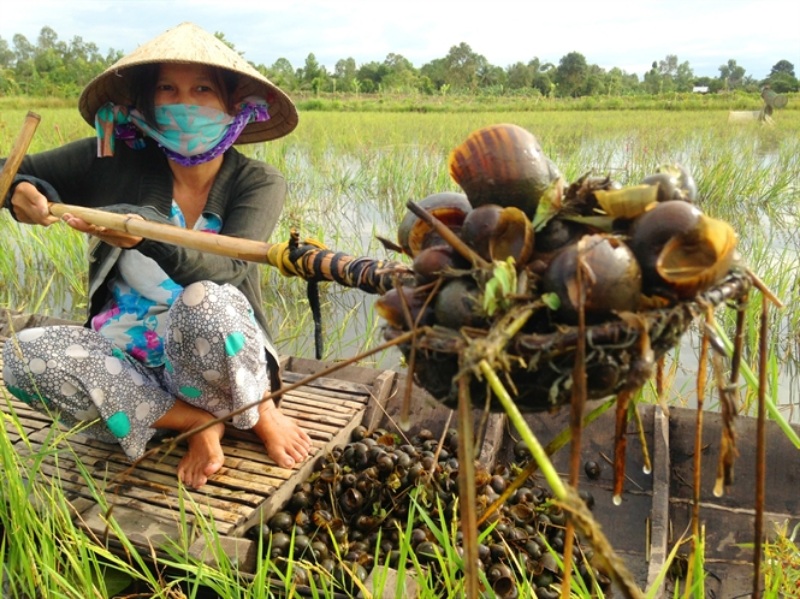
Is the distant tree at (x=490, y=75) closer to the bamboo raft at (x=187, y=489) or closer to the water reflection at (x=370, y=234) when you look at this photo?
the water reflection at (x=370, y=234)

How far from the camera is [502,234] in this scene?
85 centimetres

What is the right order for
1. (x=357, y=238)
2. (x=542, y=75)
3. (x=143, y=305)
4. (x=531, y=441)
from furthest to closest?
1. (x=542, y=75)
2. (x=357, y=238)
3. (x=143, y=305)
4. (x=531, y=441)

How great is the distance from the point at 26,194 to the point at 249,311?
0.71 metres

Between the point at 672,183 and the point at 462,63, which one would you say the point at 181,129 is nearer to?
the point at 672,183

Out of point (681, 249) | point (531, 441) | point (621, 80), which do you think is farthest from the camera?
point (621, 80)

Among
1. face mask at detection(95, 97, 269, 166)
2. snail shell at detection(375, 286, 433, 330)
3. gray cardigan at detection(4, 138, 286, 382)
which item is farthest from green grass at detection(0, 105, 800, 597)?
face mask at detection(95, 97, 269, 166)

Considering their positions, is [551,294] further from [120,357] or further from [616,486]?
[120,357]

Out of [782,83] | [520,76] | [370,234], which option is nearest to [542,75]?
[520,76]

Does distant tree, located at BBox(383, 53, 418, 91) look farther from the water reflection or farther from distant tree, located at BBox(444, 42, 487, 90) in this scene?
the water reflection

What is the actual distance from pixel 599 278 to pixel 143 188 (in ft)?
5.68

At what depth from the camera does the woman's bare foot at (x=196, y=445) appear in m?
2.04

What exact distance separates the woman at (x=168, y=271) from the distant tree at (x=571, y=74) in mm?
33828

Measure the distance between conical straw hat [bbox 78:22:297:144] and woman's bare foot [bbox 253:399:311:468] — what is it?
997 millimetres

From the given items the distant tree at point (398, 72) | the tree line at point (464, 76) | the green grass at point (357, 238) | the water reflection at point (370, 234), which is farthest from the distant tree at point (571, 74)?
the water reflection at point (370, 234)
